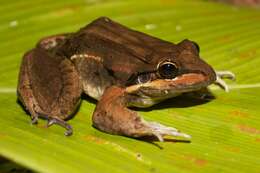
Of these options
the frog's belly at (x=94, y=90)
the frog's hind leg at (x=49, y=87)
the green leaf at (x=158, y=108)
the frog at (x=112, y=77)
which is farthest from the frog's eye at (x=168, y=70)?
the frog's hind leg at (x=49, y=87)

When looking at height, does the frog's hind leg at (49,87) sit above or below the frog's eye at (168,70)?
below

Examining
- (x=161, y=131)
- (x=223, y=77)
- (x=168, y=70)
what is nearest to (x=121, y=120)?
(x=161, y=131)

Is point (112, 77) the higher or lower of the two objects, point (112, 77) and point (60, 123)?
the higher

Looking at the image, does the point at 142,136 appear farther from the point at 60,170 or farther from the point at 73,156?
the point at 60,170

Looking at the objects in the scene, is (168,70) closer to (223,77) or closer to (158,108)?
(158,108)

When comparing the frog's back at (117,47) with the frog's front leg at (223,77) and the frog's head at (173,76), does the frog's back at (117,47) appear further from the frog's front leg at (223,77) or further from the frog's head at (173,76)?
the frog's front leg at (223,77)

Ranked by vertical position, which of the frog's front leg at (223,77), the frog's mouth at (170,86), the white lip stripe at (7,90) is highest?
the frog's mouth at (170,86)
